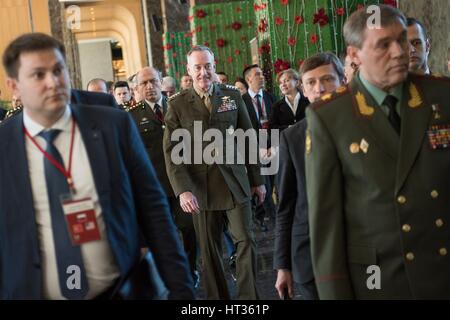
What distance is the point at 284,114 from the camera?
7895mm

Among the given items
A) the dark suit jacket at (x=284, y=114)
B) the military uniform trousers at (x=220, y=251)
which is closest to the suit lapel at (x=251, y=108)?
the dark suit jacket at (x=284, y=114)

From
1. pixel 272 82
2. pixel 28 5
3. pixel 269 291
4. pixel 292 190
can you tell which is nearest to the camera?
pixel 292 190

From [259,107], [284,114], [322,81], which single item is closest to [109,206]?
[322,81]

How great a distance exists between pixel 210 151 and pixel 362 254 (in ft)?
9.59

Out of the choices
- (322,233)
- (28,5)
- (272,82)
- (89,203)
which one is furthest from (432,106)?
(28,5)

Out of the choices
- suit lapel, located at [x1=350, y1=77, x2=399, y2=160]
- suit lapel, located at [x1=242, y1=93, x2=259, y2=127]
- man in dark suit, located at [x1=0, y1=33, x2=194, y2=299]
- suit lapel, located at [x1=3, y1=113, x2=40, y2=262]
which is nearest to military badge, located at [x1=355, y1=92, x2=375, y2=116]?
suit lapel, located at [x1=350, y1=77, x2=399, y2=160]

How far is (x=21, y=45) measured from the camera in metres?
2.56

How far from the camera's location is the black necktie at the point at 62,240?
8.14ft

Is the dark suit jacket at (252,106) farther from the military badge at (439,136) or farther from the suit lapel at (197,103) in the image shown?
the military badge at (439,136)

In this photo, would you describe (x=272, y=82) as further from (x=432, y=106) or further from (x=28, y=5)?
(x=28, y=5)

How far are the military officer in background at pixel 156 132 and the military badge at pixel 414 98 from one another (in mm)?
3734

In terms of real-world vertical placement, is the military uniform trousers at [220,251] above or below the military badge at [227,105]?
below

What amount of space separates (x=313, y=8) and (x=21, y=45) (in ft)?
24.2

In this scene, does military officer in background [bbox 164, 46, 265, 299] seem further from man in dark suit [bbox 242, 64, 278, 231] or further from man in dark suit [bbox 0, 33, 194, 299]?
man in dark suit [bbox 242, 64, 278, 231]
